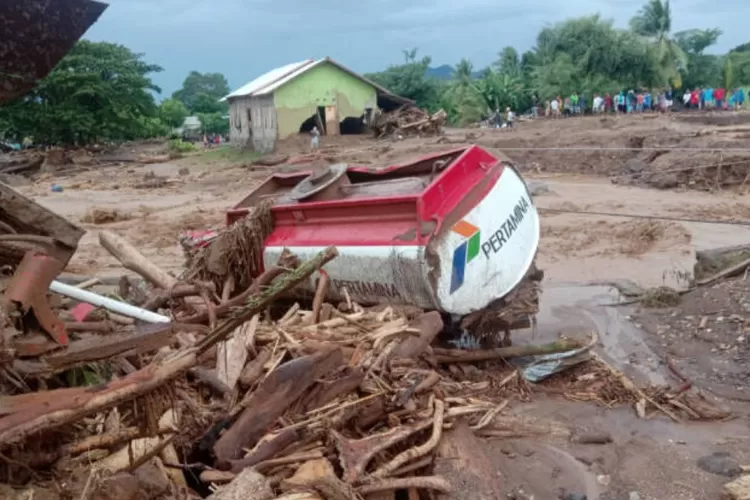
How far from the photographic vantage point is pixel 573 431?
5301mm

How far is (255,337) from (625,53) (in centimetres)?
4171

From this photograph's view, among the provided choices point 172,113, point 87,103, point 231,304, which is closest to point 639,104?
point 87,103

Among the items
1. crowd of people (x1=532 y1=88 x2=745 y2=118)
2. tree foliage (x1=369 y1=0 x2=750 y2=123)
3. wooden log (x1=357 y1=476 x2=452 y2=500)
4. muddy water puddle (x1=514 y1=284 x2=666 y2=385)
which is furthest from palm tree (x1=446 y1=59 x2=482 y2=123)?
wooden log (x1=357 y1=476 x2=452 y2=500)

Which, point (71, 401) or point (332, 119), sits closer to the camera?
point (71, 401)

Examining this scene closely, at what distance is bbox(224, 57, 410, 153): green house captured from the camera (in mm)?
32906

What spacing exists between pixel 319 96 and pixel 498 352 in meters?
28.7

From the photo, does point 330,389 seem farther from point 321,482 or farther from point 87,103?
point 87,103

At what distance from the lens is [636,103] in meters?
37.8

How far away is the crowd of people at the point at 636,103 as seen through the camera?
37406mm

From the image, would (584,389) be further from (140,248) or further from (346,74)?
(346,74)

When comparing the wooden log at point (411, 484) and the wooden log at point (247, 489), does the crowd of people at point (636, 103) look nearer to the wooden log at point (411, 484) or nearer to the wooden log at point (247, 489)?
the wooden log at point (411, 484)

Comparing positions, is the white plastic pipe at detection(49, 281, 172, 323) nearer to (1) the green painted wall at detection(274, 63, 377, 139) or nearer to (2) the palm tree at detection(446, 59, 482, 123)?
(1) the green painted wall at detection(274, 63, 377, 139)

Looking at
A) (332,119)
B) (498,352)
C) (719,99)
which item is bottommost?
(498,352)

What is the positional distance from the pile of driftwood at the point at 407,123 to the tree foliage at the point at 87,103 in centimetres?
1257
